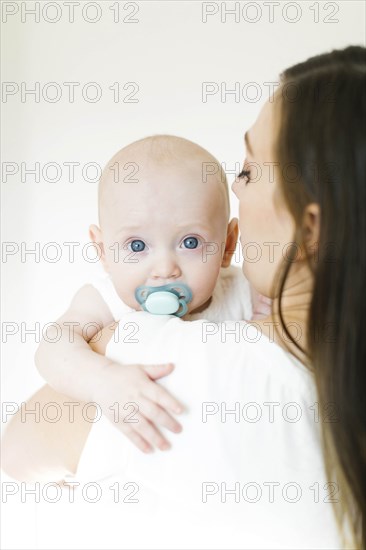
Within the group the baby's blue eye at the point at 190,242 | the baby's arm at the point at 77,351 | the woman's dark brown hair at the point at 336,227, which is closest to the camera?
the woman's dark brown hair at the point at 336,227

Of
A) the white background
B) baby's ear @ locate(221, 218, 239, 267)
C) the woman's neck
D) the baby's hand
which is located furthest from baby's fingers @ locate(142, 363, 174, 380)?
the white background

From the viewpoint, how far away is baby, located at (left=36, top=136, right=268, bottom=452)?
91 cm

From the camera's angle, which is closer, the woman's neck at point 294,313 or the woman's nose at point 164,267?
the woman's neck at point 294,313

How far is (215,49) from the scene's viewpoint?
7.82 feet

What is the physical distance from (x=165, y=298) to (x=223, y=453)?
0.76 feet

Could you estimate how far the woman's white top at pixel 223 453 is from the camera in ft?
2.45

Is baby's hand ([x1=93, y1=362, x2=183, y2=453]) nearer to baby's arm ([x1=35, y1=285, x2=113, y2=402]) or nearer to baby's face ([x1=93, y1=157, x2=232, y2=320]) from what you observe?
baby's arm ([x1=35, y1=285, x2=113, y2=402])

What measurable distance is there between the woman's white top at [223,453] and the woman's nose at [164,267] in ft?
0.36

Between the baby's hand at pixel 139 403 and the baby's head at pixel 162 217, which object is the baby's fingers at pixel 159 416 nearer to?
the baby's hand at pixel 139 403

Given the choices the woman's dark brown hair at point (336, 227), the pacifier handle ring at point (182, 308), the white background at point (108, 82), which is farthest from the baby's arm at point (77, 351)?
the white background at point (108, 82)

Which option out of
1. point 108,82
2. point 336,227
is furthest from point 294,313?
point 108,82

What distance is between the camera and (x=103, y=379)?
814 mm

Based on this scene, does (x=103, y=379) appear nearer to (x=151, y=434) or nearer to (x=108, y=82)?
(x=151, y=434)

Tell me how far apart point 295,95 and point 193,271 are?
279mm
